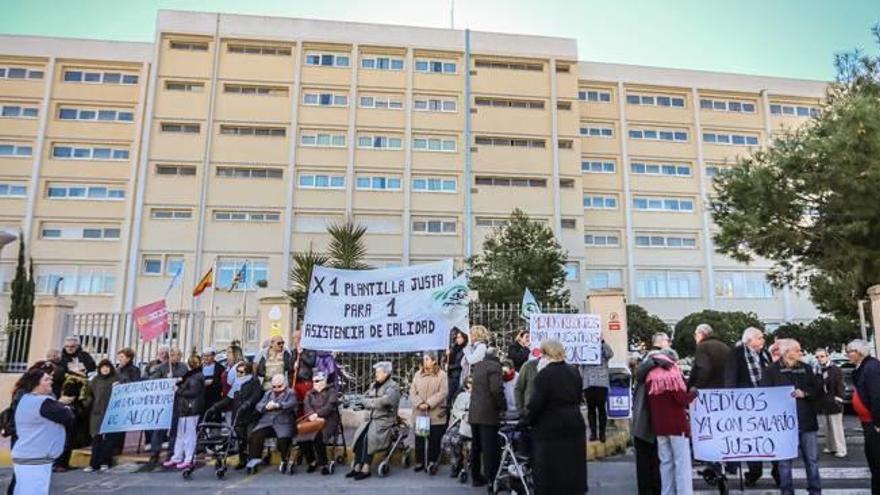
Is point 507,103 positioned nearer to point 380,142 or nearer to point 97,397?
point 380,142

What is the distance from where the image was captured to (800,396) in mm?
7117

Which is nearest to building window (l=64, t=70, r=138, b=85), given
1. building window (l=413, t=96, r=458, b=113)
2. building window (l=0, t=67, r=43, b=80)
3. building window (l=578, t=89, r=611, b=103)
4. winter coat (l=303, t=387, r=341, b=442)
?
building window (l=0, t=67, r=43, b=80)

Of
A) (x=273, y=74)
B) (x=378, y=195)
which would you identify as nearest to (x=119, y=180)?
(x=273, y=74)

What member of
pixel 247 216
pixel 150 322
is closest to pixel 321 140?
pixel 247 216

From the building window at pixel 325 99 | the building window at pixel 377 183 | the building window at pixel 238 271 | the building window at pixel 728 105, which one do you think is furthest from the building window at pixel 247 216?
the building window at pixel 728 105

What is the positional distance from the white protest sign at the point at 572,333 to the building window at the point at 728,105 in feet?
130

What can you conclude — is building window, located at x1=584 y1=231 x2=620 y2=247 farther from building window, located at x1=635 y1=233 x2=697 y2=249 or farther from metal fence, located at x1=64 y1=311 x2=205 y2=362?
metal fence, located at x1=64 y1=311 x2=205 y2=362

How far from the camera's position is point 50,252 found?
3541 cm

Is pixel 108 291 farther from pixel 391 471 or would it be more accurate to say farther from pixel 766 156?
pixel 766 156

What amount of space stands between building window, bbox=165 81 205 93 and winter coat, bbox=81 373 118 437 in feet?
105

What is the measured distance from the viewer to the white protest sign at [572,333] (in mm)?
10508

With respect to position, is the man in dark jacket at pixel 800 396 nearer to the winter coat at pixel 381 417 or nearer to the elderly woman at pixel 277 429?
the winter coat at pixel 381 417

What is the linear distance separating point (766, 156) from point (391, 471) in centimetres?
1419

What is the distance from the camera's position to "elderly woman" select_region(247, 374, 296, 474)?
28.9 ft
